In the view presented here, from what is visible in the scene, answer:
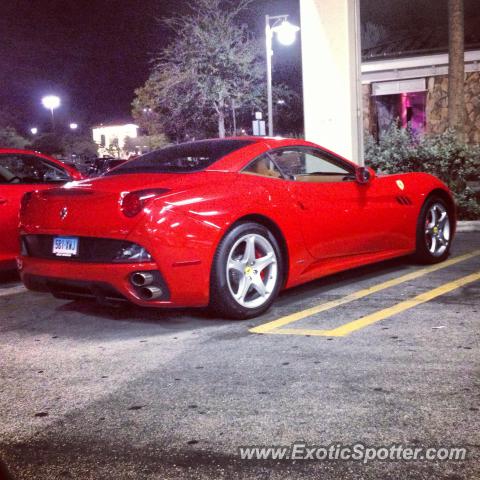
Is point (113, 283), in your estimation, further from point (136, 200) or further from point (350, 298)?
point (350, 298)

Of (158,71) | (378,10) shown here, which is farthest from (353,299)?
(158,71)

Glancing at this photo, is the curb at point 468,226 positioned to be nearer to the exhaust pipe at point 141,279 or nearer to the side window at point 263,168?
the side window at point 263,168

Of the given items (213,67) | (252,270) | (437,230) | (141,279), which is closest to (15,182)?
(141,279)

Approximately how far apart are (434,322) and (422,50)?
969 inches

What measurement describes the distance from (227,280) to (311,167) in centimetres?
262

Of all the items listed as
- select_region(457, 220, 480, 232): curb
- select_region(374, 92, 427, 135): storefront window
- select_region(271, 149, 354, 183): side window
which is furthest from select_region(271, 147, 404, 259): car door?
select_region(374, 92, 427, 135): storefront window

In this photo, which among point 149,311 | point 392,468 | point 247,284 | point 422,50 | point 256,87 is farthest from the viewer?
point 256,87

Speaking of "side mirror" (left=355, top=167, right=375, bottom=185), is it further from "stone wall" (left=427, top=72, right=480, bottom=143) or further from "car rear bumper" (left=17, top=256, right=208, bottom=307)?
"stone wall" (left=427, top=72, right=480, bottom=143)

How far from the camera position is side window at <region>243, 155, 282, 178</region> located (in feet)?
17.5

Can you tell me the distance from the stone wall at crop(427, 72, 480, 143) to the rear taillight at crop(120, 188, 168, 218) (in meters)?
22.9

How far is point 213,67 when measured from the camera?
111ft

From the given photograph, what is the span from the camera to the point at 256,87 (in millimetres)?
34969

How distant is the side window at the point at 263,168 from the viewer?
5.32m

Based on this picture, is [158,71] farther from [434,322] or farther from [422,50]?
[434,322]
